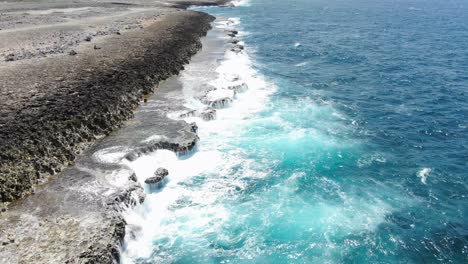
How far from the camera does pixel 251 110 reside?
4044cm

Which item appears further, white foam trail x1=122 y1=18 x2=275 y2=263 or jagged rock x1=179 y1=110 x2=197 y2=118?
jagged rock x1=179 y1=110 x2=197 y2=118

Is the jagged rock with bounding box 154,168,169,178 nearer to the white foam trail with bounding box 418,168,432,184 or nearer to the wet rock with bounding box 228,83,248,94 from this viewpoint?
the white foam trail with bounding box 418,168,432,184

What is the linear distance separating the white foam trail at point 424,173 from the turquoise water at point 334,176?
128mm

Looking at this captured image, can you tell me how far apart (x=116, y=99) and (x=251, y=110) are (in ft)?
45.8

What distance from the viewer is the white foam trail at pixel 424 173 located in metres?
28.2

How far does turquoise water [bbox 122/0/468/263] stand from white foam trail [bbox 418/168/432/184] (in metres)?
0.13

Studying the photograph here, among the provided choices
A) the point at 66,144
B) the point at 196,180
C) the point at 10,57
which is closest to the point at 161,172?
the point at 196,180

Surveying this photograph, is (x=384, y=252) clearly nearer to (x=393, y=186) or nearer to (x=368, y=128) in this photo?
(x=393, y=186)

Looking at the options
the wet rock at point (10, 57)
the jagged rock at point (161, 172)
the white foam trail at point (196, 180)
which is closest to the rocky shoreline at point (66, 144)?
the wet rock at point (10, 57)

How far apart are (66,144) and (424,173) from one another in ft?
88.1

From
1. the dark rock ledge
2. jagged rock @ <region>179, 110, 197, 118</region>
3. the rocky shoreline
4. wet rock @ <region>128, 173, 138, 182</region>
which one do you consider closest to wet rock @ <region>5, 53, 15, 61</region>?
the rocky shoreline

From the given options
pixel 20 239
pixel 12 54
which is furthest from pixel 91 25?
pixel 20 239

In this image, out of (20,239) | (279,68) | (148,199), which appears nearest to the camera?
(20,239)

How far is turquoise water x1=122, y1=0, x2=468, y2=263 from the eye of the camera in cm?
2170
